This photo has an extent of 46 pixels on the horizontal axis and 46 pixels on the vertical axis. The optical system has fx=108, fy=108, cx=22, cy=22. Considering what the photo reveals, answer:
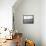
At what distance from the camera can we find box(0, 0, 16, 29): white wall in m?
4.18

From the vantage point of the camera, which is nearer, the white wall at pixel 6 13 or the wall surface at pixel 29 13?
the white wall at pixel 6 13

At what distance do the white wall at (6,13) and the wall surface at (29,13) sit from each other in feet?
4.54

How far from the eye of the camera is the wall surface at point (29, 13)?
5.64m

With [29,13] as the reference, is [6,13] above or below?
below

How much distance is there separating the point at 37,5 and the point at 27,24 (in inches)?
44.2

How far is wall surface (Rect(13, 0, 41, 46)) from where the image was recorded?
5641 millimetres

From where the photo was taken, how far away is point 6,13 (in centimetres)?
425

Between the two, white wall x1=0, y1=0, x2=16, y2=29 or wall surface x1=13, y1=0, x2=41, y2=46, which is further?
wall surface x1=13, y1=0, x2=41, y2=46

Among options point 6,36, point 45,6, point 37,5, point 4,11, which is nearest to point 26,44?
point 6,36

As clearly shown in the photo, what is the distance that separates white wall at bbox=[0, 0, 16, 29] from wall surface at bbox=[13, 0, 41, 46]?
138cm

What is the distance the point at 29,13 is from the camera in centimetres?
564

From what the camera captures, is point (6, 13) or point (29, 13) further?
point (29, 13)

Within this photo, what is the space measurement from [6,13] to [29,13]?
1717mm

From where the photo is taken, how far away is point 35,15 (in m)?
5.64
